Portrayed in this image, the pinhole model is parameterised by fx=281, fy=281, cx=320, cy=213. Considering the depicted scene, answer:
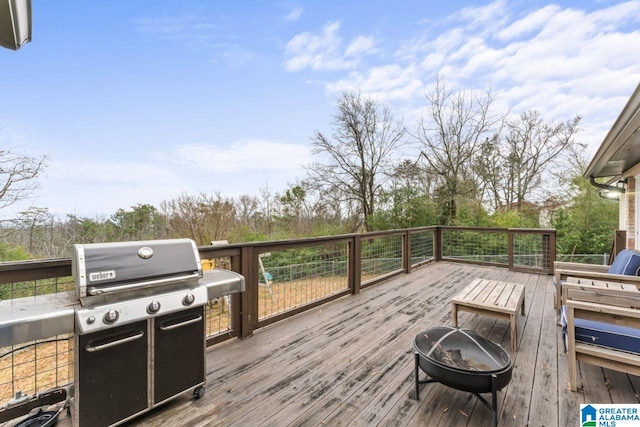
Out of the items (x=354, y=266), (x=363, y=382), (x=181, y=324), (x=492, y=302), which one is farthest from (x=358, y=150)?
(x=181, y=324)

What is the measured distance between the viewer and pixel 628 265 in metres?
3.13

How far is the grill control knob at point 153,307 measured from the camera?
169 cm

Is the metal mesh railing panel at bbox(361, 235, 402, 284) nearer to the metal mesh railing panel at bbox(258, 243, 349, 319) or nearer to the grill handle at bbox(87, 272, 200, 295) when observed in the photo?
the metal mesh railing panel at bbox(258, 243, 349, 319)

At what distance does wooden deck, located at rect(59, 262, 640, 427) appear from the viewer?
1.80m

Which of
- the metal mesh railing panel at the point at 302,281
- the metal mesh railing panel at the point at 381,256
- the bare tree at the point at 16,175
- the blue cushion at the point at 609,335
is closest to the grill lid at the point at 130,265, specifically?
the metal mesh railing panel at the point at 302,281

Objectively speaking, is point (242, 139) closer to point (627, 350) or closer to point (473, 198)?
point (473, 198)

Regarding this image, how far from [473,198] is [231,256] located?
30.9ft

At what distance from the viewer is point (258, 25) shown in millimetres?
6953

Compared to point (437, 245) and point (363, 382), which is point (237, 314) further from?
point (437, 245)

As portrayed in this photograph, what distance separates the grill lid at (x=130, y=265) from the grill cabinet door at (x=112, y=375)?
256 millimetres

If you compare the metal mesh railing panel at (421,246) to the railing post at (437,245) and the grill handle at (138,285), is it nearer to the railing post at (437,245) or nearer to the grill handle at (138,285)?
the railing post at (437,245)

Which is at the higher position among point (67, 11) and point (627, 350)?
point (67, 11)

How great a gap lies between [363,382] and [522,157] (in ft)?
38.8

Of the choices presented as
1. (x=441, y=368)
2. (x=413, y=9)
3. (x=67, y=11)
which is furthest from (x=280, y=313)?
(x=413, y=9)
